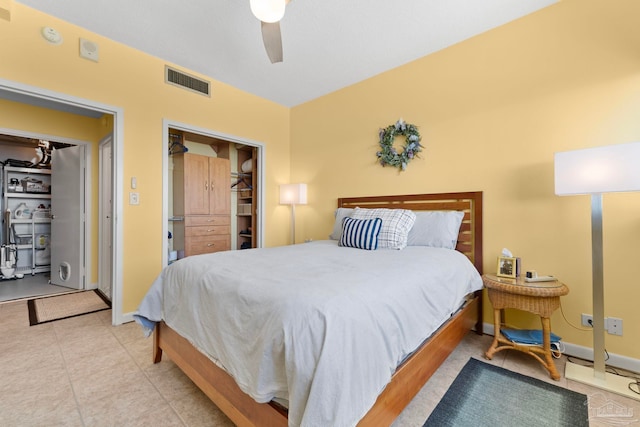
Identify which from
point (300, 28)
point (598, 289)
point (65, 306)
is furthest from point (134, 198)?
point (598, 289)

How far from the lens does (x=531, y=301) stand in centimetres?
183

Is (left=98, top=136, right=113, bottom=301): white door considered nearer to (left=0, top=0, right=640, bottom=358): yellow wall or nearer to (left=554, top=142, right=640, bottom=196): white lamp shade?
(left=0, top=0, right=640, bottom=358): yellow wall

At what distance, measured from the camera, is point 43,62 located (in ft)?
7.45

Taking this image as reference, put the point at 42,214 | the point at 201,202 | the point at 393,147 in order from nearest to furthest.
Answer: the point at 393,147 < the point at 201,202 < the point at 42,214

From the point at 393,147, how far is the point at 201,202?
2.89 metres

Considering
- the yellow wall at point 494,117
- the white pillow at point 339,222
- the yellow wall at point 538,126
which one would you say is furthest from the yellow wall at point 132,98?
the yellow wall at point 538,126

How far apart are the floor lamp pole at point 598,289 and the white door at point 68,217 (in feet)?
17.7

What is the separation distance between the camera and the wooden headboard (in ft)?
8.09

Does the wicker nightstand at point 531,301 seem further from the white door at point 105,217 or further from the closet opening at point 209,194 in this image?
the white door at point 105,217

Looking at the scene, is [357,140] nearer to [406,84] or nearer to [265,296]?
[406,84]

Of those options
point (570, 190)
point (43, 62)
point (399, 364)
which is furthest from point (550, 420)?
point (43, 62)

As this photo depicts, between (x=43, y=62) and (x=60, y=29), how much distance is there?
33 cm

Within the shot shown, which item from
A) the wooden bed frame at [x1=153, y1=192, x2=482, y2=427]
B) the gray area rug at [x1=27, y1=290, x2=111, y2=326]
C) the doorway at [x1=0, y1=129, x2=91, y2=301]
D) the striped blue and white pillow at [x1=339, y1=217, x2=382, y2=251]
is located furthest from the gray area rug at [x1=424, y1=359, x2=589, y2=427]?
the doorway at [x1=0, y1=129, x2=91, y2=301]

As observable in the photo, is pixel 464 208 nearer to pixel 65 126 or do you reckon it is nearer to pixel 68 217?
pixel 65 126
